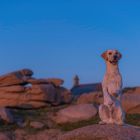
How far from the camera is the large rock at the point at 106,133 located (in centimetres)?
1242

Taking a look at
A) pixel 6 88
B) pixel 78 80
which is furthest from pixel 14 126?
pixel 78 80

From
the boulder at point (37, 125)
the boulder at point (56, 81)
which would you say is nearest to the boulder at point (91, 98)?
the boulder at point (56, 81)

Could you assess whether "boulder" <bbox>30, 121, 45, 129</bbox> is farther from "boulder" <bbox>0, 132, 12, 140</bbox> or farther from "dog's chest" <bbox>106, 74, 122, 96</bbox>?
"dog's chest" <bbox>106, 74, 122, 96</bbox>

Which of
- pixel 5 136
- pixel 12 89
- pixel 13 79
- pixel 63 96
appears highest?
pixel 13 79

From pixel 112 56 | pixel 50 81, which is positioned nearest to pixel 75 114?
pixel 50 81

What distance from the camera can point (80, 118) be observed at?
23234mm

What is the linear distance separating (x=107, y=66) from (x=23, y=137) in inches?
337

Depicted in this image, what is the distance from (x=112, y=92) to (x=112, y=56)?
3.61ft

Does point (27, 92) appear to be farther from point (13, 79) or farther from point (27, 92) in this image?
point (13, 79)

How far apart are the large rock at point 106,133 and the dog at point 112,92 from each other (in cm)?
54

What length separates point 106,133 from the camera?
12516 millimetres

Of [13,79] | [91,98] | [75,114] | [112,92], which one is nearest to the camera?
[112,92]

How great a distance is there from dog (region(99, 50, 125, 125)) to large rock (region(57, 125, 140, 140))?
0.54 metres

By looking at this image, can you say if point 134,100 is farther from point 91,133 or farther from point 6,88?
point 91,133
